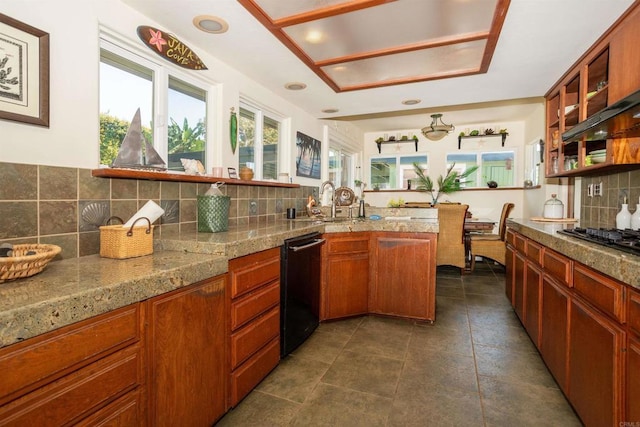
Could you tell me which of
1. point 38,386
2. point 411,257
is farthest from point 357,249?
point 38,386

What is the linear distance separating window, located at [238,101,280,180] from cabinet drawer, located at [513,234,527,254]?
7.92 ft

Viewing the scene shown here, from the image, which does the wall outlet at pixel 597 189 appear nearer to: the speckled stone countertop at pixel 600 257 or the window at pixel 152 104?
the speckled stone countertop at pixel 600 257

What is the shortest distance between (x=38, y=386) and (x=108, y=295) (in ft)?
0.87

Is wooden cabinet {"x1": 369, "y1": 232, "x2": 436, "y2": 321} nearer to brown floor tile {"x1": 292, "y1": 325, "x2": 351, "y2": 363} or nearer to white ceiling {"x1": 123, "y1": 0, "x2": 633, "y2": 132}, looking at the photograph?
brown floor tile {"x1": 292, "y1": 325, "x2": 351, "y2": 363}

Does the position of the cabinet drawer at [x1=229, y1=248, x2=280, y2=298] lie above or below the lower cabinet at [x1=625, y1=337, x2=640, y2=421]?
above

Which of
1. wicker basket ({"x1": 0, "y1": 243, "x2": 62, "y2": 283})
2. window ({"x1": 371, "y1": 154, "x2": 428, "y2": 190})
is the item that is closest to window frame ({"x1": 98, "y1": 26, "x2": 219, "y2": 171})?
wicker basket ({"x1": 0, "y1": 243, "x2": 62, "y2": 283})

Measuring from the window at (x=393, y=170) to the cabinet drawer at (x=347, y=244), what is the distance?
13.6 feet

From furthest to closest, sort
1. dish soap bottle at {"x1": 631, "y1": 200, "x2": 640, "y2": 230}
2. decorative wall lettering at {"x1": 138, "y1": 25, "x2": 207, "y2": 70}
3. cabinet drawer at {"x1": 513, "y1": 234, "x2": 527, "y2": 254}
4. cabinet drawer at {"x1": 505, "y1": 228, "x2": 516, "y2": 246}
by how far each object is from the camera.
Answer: cabinet drawer at {"x1": 505, "y1": 228, "x2": 516, "y2": 246} < cabinet drawer at {"x1": 513, "y1": 234, "x2": 527, "y2": 254} < dish soap bottle at {"x1": 631, "y1": 200, "x2": 640, "y2": 230} < decorative wall lettering at {"x1": 138, "y1": 25, "x2": 207, "y2": 70}

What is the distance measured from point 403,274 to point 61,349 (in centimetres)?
241

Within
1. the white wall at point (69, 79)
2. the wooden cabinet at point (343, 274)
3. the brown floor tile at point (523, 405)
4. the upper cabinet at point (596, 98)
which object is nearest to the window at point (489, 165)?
the upper cabinet at point (596, 98)

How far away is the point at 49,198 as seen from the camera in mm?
1429

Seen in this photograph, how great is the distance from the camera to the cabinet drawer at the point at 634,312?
1.09 metres

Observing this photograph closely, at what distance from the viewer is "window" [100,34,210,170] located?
1.82 metres

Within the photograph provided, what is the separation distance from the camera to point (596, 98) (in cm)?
230
